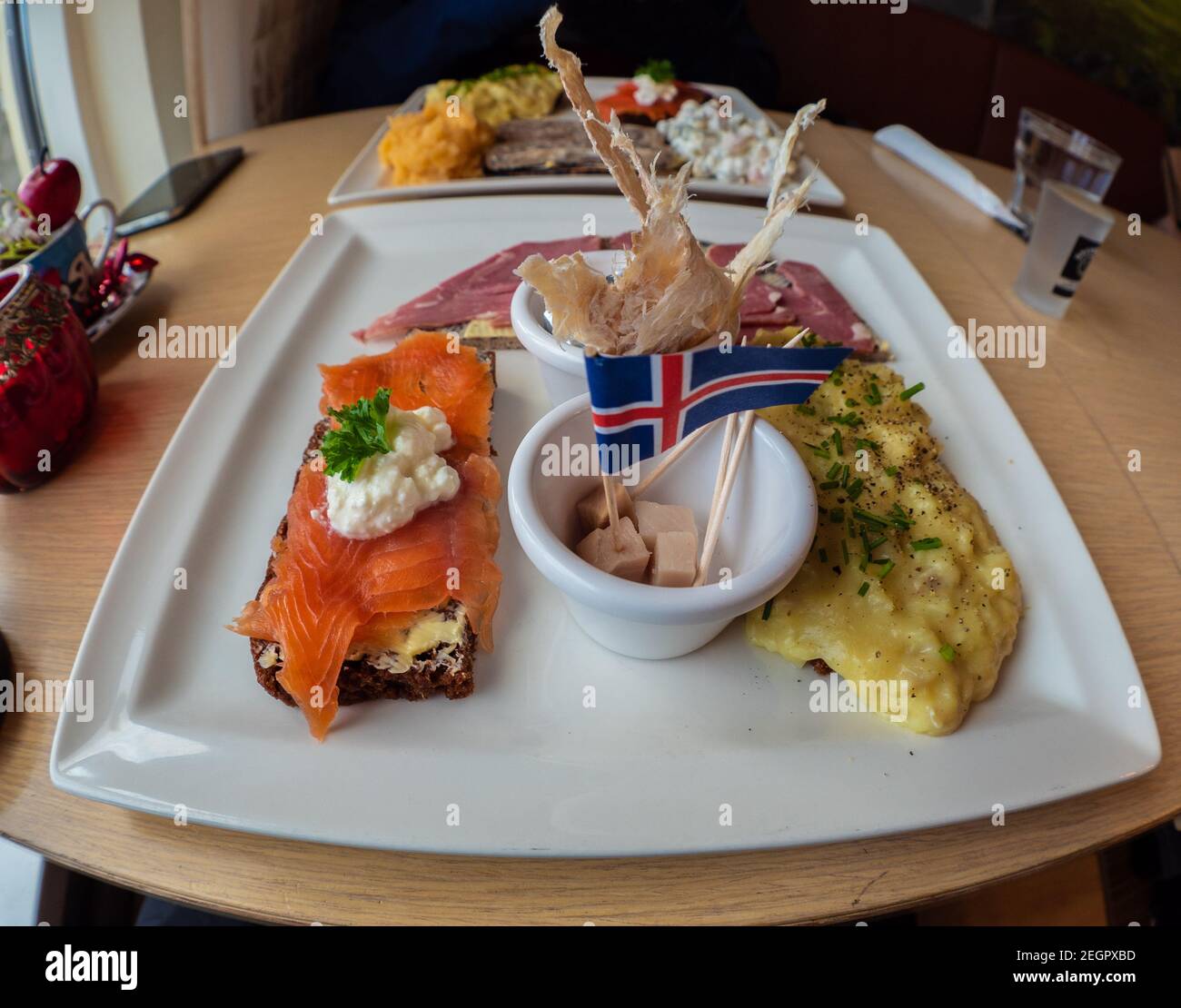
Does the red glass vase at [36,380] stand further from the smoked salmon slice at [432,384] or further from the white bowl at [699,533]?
the white bowl at [699,533]

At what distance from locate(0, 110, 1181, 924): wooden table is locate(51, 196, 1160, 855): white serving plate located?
0.19 feet

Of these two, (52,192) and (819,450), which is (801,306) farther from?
(52,192)

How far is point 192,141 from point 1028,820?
11.2ft

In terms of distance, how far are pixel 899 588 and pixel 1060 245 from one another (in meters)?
1.35

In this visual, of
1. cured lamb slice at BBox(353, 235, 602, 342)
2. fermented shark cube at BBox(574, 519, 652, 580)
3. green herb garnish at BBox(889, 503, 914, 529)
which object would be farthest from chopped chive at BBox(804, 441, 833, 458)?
cured lamb slice at BBox(353, 235, 602, 342)

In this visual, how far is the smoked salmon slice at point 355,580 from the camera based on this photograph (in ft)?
3.59

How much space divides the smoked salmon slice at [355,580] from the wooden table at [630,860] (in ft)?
0.79

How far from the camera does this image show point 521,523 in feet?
3.65

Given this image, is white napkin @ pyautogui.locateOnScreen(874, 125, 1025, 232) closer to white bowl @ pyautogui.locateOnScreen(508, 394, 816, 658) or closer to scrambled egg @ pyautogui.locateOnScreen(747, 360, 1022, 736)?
scrambled egg @ pyautogui.locateOnScreen(747, 360, 1022, 736)

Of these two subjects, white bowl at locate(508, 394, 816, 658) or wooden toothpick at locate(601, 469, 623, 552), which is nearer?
white bowl at locate(508, 394, 816, 658)

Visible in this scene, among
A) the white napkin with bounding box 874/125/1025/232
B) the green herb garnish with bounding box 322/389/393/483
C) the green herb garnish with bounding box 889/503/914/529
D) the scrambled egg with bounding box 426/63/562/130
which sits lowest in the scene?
the green herb garnish with bounding box 889/503/914/529

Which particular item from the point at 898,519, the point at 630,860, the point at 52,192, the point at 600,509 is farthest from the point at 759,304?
the point at 52,192

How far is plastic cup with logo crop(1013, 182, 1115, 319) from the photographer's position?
197 centimetres

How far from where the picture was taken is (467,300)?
189 cm
